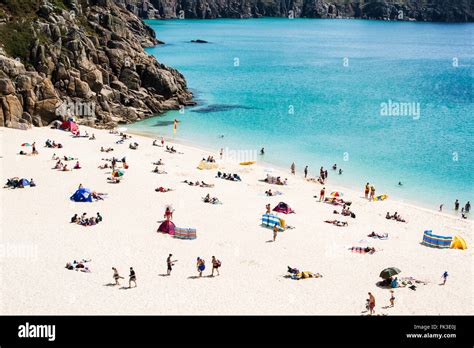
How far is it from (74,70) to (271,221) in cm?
4238

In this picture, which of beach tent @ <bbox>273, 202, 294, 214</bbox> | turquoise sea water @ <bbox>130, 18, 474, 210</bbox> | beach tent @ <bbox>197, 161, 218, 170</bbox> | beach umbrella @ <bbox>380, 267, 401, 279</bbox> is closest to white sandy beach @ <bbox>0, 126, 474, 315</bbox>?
beach umbrella @ <bbox>380, 267, 401, 279</bbox>

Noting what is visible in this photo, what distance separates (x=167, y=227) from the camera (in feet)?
113

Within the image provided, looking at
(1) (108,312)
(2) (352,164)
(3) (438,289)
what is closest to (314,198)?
(2) (352,164)

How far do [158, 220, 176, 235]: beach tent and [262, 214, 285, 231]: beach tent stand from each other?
6333mm

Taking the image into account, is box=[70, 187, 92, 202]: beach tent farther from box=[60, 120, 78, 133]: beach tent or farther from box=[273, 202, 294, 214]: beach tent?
box=[60, 120, 78, 133]: beach tent

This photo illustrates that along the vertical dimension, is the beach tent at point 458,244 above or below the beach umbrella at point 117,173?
below

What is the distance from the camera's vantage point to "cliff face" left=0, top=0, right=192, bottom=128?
60.2 metres

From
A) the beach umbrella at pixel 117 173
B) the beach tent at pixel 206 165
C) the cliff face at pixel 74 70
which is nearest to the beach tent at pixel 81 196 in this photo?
the beach umbrella at pixel 117 173

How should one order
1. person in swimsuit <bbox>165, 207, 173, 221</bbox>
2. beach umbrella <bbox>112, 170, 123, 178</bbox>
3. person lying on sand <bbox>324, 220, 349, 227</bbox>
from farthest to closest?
beach umbrella <bbox>112, 170, 123, 178</bbox>
person lying on sand <bbox>324, 220, 349, 227</bbox>
person in swimsuit <bbox>165, 207, 173, 221</bbox>

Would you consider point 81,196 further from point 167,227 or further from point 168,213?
point 167,227

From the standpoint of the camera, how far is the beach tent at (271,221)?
35.7m

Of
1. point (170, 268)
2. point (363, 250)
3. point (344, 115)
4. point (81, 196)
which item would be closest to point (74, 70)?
point (81, 196)

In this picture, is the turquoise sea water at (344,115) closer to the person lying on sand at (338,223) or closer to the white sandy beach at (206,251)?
the white sandy beach at (206,251)

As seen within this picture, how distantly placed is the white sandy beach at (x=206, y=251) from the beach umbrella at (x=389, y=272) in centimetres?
77
